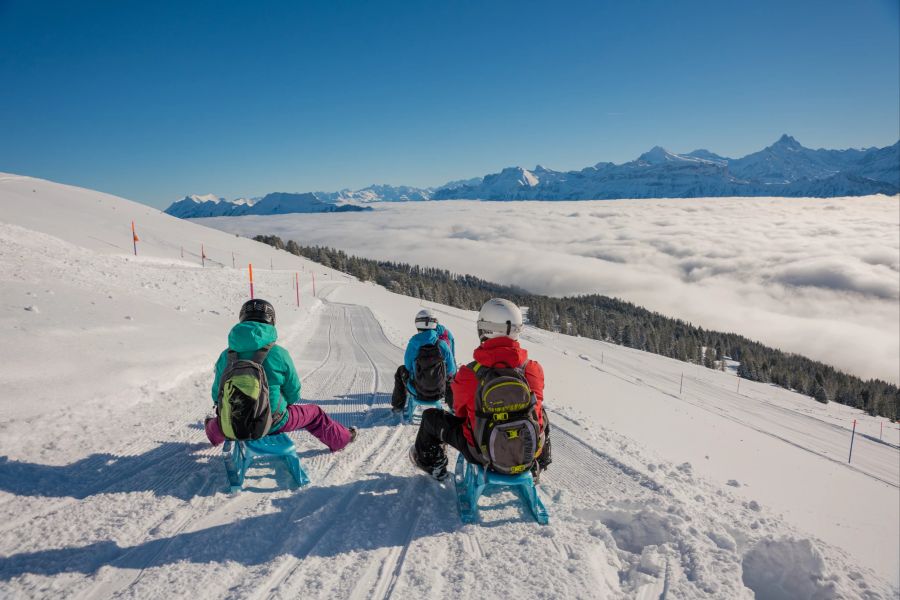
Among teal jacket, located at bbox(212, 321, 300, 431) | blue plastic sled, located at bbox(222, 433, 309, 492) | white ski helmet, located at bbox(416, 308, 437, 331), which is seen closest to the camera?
teal jacket, located at bbox(212, 321, 300, 431)

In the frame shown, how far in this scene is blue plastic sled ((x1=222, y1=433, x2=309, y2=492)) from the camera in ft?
14.3

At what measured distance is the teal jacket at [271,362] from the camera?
4.24 metres

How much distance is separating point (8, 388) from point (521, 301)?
5588 inches

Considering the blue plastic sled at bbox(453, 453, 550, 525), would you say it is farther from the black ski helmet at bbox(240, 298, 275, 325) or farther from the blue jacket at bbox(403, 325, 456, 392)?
the black ski helmet at bbox(240, 298, 275, 325)

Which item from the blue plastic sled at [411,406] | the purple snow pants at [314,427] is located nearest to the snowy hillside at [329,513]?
the purple snow pants at [314,427]

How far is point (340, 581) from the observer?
3189mm

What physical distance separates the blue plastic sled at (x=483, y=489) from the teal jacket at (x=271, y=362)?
204 centimetres

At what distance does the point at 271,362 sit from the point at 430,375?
279 cm

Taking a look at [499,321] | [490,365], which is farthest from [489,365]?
[499,321]

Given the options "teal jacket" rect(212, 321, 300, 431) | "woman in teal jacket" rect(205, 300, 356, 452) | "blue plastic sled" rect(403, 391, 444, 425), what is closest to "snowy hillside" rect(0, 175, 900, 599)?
"blue plastic sled" rect(403, 391, 444, 425)

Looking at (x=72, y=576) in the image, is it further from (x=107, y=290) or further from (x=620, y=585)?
(x=107, y=290)

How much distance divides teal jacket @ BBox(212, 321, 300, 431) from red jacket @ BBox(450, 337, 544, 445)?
174 cm

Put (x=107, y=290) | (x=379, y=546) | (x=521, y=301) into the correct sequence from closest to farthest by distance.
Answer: (x=379, y=546), (x=107, y=290), (x=521, y=301)

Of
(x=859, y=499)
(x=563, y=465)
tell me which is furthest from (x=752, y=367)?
(x=563, y=465)
